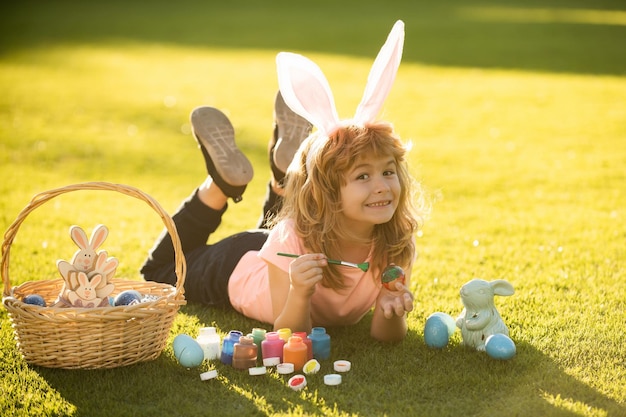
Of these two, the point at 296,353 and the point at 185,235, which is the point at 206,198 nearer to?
the point at 185,235

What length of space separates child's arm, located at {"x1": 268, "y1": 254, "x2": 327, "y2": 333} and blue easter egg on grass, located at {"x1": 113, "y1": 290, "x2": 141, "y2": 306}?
507mm

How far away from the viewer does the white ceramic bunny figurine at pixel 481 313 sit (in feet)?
9.76

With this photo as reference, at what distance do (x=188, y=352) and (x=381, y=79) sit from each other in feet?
3.88

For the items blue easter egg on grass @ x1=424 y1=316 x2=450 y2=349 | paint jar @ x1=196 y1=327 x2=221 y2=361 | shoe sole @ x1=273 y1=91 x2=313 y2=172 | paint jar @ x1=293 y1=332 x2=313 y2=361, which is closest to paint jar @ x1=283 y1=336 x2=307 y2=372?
paint jar @ x1=293 y1=332 x2=313 y2=361

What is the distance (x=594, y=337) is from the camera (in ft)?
10.2

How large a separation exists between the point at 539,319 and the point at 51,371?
1.89m

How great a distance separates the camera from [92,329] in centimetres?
271

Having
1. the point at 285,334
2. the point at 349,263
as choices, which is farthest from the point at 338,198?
the point at 285,334

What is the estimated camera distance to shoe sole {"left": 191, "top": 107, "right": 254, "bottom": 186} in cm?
370

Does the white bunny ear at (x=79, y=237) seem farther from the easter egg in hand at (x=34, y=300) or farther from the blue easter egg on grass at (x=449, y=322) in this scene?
the blue easter egg on grass at (x=449, y=322)

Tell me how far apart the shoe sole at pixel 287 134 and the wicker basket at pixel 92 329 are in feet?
3.64

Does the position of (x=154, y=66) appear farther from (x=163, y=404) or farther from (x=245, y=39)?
(x=163, y=404)

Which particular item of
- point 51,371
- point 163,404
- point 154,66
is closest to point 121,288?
point 51,371

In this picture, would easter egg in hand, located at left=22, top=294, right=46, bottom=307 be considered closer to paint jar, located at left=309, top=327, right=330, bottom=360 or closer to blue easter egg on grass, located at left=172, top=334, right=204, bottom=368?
blue easter egg on grass, located at left=172, top=334, right=204, bottom=368
